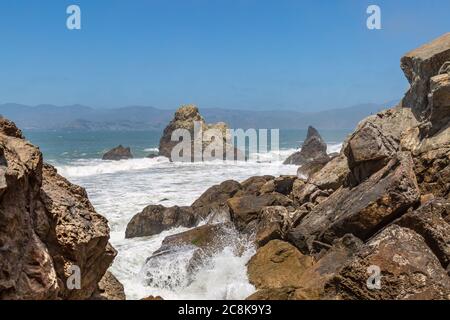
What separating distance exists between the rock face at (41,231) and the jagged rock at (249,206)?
8219 mm

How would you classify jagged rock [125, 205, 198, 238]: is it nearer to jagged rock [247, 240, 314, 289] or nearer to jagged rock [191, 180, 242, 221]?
jagged rock [191, 180, 242, 221]

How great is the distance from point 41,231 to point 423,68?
40.1ft

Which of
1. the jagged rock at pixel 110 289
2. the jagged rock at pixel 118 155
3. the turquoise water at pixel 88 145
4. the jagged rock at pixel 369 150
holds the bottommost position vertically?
the turquoise water at pixel 88 145

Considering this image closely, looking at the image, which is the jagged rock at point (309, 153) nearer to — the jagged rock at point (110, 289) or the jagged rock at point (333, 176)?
the jagged rock at point (333, 176)

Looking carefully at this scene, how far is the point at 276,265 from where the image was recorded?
10961mm

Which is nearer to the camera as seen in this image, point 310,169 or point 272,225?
point 272,225

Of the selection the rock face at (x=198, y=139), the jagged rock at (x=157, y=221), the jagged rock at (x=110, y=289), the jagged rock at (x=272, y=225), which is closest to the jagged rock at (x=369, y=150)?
the jagged rock at (x=272, y=225)

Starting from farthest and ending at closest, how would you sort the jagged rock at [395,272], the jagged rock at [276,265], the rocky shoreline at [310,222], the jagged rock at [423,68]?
the jagged rock at [423,68]
the jagged rock at [276,265]
the jagged rock at [395,272]
the rocky shoreline at [310,222]

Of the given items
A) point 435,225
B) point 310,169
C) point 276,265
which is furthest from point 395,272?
point 310,169

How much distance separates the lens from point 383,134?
43.2 feet

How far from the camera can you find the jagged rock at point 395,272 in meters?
6.62

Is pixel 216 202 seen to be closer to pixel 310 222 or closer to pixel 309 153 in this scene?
pixel 310 222

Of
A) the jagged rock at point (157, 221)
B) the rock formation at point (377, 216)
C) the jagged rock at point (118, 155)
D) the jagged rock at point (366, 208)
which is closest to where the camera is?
the rock formation at point (377, 216)

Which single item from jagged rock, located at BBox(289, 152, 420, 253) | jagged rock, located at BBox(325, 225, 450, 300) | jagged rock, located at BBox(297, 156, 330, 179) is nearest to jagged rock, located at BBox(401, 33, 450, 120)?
jagged rock, located at BBox(289, 152, 420, 253)
